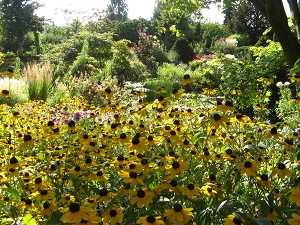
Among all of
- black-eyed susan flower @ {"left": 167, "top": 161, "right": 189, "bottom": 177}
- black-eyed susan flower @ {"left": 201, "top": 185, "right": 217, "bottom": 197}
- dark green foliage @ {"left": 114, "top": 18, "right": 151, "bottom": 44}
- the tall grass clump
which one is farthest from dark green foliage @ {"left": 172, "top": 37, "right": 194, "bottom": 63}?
black-eyed susan flower @ {"left": 201, "top": 185, "right": 217, "bottom": 197}

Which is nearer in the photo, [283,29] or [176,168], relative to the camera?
[176,168]

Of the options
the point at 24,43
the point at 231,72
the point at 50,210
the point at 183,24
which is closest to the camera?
the point at 50,210

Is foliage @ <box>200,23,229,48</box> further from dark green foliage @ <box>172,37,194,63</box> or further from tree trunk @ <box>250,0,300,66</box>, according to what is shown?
tree trunk @ <box>250,0,300,66</box>

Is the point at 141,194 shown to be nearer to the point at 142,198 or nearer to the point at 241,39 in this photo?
the point at 142,198

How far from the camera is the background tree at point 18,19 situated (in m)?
22.8

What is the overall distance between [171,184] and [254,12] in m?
22.3

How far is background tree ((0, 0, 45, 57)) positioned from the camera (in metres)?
22.8

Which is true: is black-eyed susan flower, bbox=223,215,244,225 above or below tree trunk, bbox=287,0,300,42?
below

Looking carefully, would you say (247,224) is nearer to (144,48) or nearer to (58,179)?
(58,179)

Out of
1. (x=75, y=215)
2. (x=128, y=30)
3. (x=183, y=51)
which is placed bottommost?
(x=75, y=215)

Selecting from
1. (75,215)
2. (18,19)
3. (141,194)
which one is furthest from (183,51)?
(75,215)

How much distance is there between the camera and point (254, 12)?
21.7 m

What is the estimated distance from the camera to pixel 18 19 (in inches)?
907

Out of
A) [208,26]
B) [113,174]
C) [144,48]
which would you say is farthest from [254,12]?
[113,174]
